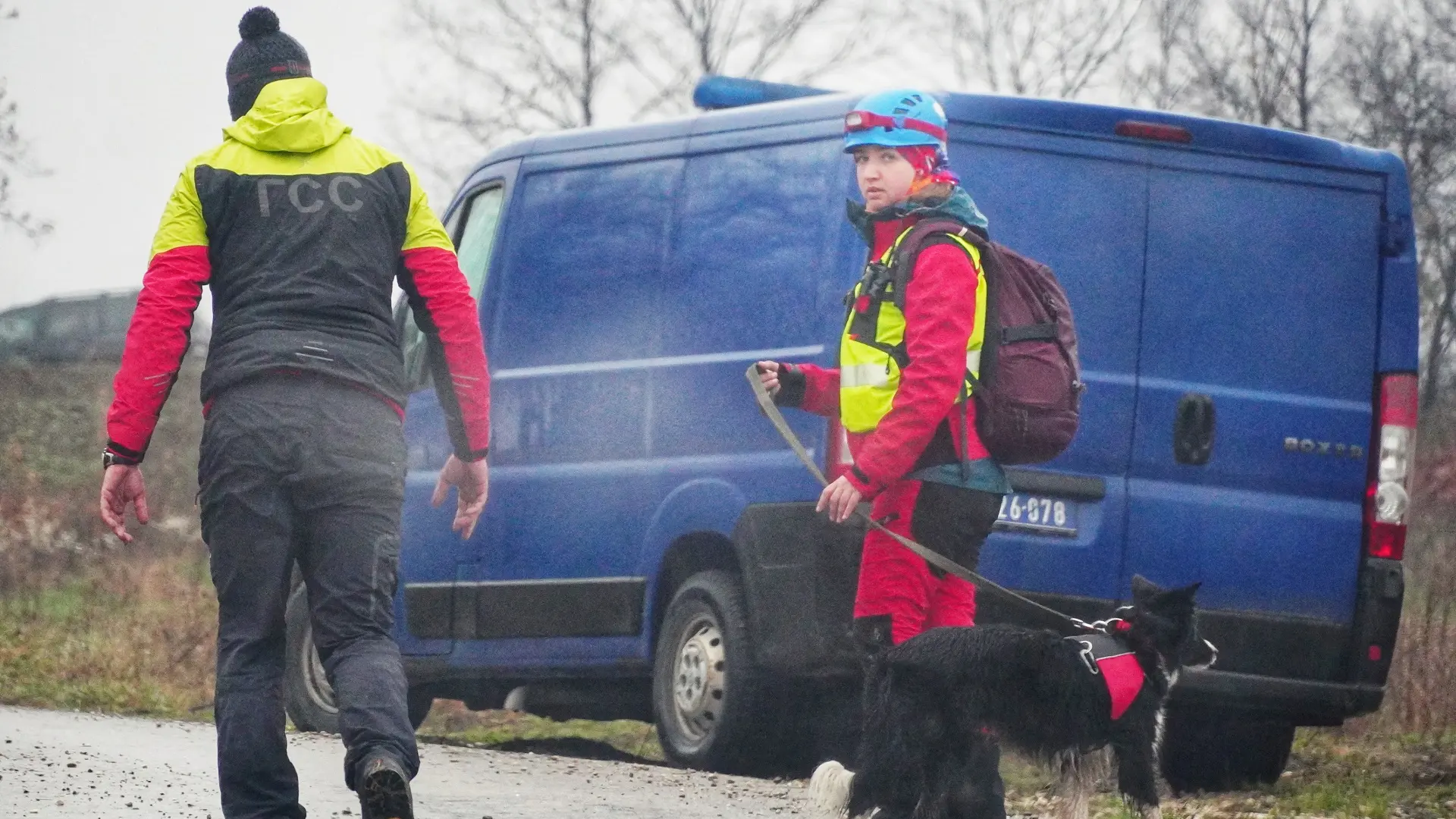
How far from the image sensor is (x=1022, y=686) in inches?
203

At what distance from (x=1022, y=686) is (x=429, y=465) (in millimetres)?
4387

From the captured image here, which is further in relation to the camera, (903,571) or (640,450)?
(640,450)

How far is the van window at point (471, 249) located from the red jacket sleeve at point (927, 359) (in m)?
3.71

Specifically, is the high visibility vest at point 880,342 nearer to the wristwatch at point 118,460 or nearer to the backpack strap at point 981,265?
the backpack strap at point 981,265

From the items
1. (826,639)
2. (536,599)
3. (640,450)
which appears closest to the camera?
(826,639)

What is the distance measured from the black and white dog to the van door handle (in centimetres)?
209

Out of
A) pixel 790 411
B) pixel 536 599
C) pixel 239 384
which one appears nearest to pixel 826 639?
pixel 790 411

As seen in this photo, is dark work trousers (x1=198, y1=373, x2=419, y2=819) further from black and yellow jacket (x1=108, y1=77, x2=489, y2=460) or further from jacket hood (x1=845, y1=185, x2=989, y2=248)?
jacket hood (x1=845, y1=185, x2=989, y2=248)

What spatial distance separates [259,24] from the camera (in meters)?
5.20

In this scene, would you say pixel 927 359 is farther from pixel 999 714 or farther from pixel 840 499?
pixel 999 714

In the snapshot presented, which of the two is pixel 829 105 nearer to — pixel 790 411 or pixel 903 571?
pixel 790 411

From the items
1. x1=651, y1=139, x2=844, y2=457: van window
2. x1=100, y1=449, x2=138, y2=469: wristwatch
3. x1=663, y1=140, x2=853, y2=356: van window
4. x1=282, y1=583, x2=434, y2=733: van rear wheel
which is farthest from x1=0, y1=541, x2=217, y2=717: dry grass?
x1=100, y1=449, x2=138, y2=469: wristwatch

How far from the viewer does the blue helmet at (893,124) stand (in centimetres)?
541

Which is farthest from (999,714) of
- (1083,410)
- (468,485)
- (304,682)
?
(304,682)
